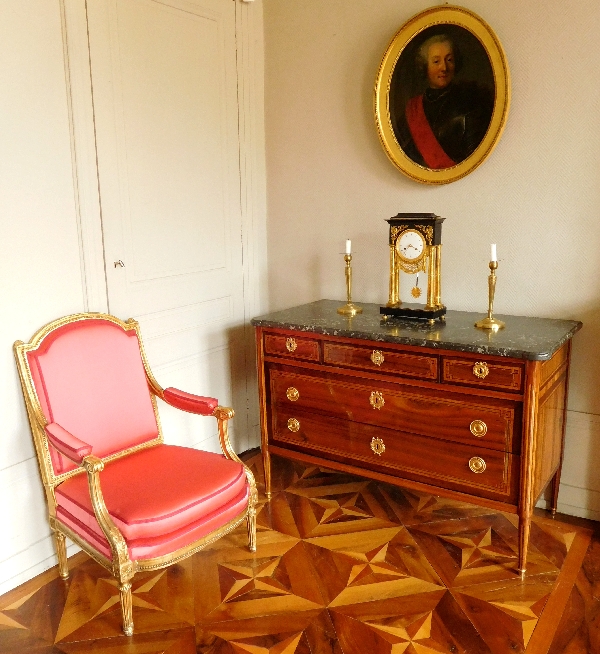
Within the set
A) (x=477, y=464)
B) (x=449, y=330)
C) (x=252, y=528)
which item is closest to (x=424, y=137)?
(x=449, y=330)

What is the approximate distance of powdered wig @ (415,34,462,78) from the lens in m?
2.65

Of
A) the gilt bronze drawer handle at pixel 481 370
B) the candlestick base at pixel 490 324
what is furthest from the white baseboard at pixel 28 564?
the candlestick base at pixel 490 324

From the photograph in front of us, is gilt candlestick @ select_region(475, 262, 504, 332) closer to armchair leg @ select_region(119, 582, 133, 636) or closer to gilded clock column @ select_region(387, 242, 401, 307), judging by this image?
gilded clock column @ select_region(387, 242, 401, 307)

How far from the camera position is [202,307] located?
3102 millimetres

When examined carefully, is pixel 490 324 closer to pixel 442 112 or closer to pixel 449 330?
pixel 449 330

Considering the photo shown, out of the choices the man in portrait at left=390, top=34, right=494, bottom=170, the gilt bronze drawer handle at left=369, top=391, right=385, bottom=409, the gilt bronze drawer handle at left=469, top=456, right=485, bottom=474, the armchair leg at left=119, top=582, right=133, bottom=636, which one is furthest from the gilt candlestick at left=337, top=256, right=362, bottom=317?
the armchair leg at left=119, top=582, right=133, bottom=636

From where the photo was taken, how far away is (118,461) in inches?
94.5

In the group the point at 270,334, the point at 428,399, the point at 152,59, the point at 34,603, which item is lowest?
the point at 34,603

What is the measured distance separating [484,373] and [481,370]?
15 millimetres

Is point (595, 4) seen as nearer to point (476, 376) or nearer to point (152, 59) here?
point (476, 376)

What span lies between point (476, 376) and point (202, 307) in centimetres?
146

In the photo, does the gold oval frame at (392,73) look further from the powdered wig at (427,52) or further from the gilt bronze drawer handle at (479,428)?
the gilt bronze drawer handle at (479,428)

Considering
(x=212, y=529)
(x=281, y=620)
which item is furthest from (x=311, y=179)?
(x=281, y=620)

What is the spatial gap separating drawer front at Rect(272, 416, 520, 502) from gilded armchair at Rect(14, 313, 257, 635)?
445mm
